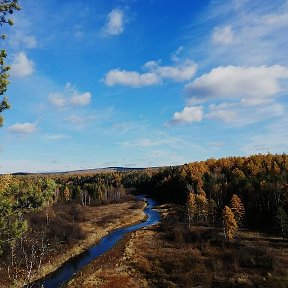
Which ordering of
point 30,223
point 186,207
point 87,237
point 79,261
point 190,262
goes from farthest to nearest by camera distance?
1. point 186,207
2. point 30,223
3. point 87,237
4. point 79,261
5. point 190,262

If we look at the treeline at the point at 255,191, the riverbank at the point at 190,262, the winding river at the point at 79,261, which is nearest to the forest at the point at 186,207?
the treeline at the point at 255,191

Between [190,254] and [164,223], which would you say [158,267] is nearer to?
[190,254]

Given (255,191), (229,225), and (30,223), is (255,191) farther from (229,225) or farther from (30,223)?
(30,223)

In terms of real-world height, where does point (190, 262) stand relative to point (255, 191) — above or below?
below

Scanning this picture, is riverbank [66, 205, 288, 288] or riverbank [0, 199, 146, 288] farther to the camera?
riverbank [0, 199, 146, 288]

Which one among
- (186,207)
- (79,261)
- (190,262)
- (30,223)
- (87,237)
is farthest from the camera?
(186,207)

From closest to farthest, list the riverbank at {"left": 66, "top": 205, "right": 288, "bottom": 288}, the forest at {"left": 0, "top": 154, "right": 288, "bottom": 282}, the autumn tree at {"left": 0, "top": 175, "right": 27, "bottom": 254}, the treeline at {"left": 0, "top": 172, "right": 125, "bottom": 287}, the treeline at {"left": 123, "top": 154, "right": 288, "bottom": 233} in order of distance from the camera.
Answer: the autumn tree at {"left": 0, "top": 175, "right": 27, "bottom": 254}
the treeline at {"left": 0, "top": 172, "right": 125, "bottom": 287}
the forest at {"left": 0, "top": 154, "right": 288, "bottom": 282}
the riverbank at {"left": 66, "top": 205, "right": 288, "bottom": 288}
the treeline at {"left": 123, "top": 154, "right": 288, "bottom": 233}

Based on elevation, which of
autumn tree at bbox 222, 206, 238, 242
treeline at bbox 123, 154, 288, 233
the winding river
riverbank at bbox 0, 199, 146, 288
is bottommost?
the winding river

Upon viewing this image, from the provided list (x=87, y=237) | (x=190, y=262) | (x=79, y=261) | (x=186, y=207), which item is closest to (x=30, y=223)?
(x=87, y=237)

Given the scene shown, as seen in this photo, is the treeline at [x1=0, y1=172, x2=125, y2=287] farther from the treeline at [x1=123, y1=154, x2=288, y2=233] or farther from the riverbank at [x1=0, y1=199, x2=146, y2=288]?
the treeline at [x1=123, y1=154, x2=288, y2=233]

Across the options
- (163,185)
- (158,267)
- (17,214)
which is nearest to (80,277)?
(158,267)

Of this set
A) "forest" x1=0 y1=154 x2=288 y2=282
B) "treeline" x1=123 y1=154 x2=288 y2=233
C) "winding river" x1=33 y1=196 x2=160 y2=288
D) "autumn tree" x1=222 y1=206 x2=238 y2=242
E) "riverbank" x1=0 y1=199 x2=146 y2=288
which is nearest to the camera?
"forest" x1=0 y1=154 x2=288 y2=282

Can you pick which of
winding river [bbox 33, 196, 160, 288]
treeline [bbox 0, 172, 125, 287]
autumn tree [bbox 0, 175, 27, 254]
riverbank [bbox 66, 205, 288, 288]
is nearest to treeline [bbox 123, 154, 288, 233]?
riverbank [bbox 66, 205, 288, 288]

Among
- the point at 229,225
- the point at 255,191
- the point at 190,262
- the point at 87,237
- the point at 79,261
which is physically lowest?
the point at 79,261
